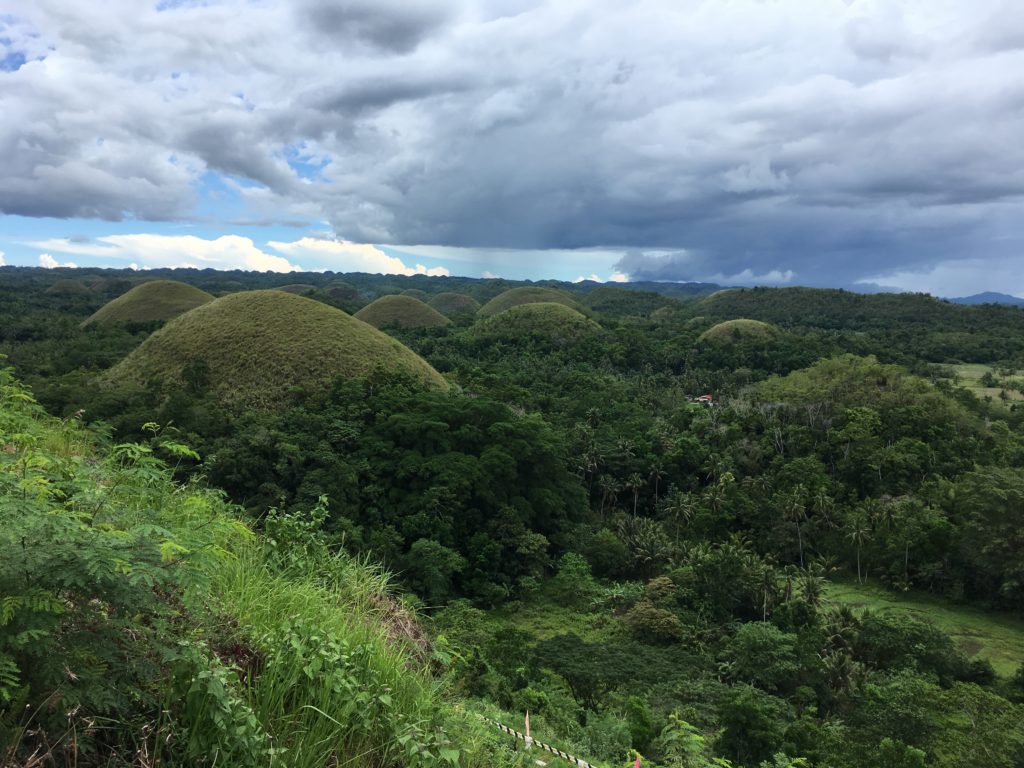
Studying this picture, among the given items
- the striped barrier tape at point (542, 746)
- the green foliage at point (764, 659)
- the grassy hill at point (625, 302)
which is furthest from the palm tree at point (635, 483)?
the grassy hill at point (625, 302)

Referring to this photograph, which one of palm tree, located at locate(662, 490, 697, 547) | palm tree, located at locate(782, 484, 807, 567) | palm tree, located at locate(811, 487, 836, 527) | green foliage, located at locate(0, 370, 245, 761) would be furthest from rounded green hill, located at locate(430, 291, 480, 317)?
green foliage, located at locate(0, 370, 245, 761)

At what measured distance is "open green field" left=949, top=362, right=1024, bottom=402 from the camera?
189 ft

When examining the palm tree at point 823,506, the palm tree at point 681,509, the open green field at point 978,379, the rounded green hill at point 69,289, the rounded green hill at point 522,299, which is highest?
the rounded green hill at point 522,299

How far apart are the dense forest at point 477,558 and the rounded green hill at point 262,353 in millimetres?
241

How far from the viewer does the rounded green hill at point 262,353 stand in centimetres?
3466

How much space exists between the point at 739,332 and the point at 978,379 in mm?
25894

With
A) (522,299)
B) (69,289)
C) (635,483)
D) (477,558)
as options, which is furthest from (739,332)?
(69,289)

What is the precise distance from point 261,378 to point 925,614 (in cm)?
3604

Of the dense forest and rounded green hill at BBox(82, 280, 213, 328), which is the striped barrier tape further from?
rounded green hill at BBox(82, 280, 213, 328)

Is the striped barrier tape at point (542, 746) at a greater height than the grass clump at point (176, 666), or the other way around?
the grass clump at point (176, 666)

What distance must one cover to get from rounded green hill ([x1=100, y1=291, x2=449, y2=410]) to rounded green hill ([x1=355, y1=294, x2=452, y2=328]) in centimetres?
5620

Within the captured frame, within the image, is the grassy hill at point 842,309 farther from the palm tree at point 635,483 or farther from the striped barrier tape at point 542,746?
the striped barrier tape at point 542,746

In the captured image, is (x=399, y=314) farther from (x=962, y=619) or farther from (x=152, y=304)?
(x=962, y=619)

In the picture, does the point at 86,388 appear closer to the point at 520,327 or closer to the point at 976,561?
the point at 976,561
